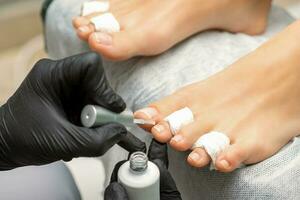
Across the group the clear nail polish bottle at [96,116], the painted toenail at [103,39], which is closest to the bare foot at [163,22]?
→ the painted toenail at [103,39]

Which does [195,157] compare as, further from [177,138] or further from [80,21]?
[80,21]

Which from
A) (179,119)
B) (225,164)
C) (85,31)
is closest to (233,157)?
(225,164)

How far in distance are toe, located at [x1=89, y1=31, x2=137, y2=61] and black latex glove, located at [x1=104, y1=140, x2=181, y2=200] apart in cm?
20

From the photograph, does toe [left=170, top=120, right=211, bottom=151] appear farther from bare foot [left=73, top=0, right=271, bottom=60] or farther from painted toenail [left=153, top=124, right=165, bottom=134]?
bare foot [left=73, top=0, right=271, bottom=60]

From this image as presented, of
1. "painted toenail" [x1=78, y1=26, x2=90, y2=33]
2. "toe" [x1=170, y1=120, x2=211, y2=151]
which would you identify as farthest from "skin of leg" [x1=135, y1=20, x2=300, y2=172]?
"painted toenail" [x1=78, y1=26, x2=90, y2=33]

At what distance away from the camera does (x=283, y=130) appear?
81cm

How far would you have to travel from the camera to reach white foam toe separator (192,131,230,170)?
767 mm

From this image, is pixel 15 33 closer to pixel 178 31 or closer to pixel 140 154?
pixel 178 31

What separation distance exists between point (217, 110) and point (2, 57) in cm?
127

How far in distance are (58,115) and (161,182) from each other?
182 millimetres

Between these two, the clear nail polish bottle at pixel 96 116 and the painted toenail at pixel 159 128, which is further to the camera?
the painted toenail at pixel 159 128

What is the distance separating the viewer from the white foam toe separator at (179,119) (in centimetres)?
82

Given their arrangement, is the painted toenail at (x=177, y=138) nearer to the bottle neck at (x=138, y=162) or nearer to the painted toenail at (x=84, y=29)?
the bottle neck at (x=138, y=162)

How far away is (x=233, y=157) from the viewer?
29.5 inches
